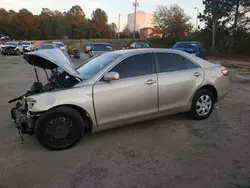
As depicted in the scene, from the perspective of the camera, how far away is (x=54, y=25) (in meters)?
72.3

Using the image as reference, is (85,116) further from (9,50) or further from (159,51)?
(9,50)

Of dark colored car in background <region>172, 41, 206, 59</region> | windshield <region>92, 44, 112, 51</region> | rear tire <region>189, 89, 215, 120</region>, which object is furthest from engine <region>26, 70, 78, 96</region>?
dark colored car in background <region>172, 41, 206, 59</region>

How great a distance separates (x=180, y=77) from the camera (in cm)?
433

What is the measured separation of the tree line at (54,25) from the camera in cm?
6881

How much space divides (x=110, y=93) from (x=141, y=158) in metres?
1.11

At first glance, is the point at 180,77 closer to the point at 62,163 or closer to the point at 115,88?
the point at 115,88

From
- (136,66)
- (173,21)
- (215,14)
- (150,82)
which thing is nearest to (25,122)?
(136,66)

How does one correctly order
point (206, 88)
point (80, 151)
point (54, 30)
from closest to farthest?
point (80, 151) → point (206, 88) → point (54, 30)

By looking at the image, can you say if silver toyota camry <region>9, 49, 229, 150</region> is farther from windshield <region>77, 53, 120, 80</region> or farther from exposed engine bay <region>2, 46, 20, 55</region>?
exposed engine bay <region>2, 46, 20, 55</region>

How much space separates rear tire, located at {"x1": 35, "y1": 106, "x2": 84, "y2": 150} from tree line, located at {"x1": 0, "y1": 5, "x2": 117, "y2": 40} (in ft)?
238

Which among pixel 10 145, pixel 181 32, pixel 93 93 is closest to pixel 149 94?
pixel 93 93

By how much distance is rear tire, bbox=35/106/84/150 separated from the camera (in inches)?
131

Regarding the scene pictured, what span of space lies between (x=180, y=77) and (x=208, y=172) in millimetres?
1920

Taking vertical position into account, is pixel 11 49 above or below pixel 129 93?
above
